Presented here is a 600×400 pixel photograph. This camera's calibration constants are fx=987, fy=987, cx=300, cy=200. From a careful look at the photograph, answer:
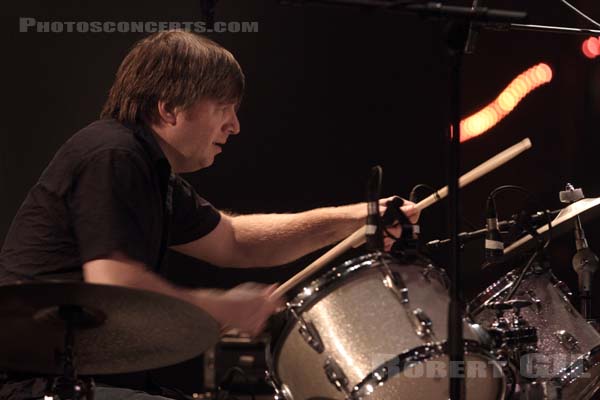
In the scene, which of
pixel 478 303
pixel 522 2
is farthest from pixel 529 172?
pixel 478 303

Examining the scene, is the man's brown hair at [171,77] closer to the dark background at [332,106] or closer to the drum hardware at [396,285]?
the drum hardware at [396,285]

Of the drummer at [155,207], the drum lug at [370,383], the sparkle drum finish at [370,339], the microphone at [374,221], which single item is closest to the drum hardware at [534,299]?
the drummer at [155,207]

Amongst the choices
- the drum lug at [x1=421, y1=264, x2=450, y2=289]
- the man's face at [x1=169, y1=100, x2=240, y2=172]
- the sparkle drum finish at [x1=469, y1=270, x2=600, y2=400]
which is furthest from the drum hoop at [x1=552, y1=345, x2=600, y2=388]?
the man's face at [x1=169, y1=100, x2=240, y2=172]

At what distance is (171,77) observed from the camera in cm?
277

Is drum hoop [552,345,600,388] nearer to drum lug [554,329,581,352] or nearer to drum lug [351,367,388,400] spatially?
drum lug [554,329,581,352]

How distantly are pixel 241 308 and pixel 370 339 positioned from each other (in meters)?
0.31

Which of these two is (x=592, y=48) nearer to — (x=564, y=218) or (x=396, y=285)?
(x=564, y=218)

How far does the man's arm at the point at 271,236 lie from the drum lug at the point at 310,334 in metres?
0.78

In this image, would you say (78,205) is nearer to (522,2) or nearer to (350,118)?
(350,118)

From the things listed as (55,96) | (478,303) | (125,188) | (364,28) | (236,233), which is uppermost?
(364,28)

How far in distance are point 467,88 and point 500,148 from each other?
0.95 ft

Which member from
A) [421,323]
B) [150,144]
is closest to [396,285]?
[421,323]

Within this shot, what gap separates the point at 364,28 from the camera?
4059mm

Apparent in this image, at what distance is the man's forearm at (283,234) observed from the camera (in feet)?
10.4
